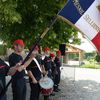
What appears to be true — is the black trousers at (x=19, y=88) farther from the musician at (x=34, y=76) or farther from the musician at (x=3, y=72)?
the musician at (x=3, y=72)

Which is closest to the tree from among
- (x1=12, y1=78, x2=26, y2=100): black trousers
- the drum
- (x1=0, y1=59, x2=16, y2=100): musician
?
the drum

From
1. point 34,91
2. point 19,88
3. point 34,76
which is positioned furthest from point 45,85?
point 19,88

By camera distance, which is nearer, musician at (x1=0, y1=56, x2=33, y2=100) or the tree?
musician at (x1=0, y1=56, x2=33, y2=100)

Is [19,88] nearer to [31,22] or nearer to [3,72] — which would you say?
[3,72]

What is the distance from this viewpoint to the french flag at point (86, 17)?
5820mm

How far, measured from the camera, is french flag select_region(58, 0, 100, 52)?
582 cm

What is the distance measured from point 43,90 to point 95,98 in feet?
12.7

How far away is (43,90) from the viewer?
1012cm

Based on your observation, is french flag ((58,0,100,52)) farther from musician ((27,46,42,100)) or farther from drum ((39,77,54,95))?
drum ((39,77,54,95))

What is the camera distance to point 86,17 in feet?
19.5

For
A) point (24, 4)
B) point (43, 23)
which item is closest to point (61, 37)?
point (43, 23)

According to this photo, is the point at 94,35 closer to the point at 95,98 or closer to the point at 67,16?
the point at 67,16

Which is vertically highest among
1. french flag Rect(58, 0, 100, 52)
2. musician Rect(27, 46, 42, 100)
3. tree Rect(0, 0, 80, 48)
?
tree Rect(0, 0, 80, 48)

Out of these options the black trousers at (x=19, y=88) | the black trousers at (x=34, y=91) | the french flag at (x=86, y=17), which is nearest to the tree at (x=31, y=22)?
the black trousers at (x=34, y=91)
